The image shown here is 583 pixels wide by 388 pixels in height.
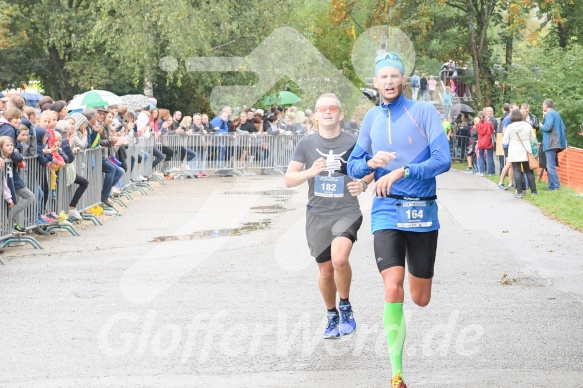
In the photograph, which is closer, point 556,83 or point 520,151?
point 520,151

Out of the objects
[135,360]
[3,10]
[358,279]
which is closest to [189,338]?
[135,360]

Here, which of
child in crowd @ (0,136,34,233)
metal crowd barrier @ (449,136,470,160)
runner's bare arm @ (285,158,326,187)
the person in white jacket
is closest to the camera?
runner's bare arm @ (285,158,326,187)

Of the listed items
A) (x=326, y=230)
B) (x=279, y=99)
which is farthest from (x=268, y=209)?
(x=279, y=99)

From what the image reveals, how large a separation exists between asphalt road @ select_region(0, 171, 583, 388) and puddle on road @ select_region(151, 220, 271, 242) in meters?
0.03

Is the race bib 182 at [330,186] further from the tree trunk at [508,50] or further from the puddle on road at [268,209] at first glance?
the tree trunk at [508,50]

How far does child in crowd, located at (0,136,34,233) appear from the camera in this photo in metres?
13.0

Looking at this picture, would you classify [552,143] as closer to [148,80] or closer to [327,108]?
[327,108]

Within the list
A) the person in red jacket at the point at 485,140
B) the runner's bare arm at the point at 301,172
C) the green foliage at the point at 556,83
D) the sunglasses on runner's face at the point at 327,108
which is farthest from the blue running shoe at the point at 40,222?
the green foliage at the point at 556,83

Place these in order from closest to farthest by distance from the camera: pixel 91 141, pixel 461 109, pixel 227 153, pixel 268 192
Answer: pixel 91 141, pixel 268 192, pixel 227 153, pixel 461 109

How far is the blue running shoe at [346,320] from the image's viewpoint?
819 centimetres

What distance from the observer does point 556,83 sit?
33.1m

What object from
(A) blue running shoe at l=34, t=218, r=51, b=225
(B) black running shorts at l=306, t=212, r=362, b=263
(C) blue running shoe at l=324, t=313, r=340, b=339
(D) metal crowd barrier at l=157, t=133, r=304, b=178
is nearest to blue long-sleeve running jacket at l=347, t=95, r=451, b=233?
(B) black running shorts at l=306, t=212, r=362, b=263

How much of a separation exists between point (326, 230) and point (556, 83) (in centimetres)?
2612

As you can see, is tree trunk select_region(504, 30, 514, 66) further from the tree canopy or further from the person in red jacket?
the person in red jacket
